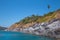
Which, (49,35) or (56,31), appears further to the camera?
(49,35)

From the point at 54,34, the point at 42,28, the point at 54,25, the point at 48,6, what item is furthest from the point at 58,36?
the point at 48,6

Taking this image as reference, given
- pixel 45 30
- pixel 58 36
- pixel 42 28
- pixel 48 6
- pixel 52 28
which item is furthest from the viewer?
pixel 48 6

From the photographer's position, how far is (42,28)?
87.6 m

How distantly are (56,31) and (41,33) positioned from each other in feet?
62.3

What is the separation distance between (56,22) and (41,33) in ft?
50.5

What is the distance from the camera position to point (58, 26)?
74.7m

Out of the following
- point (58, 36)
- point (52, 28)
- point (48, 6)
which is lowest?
point (58, 36)

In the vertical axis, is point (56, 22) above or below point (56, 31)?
above

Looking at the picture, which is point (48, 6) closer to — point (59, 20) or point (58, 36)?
point (59, 20)

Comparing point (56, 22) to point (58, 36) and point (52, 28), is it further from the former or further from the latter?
point (58, 36)

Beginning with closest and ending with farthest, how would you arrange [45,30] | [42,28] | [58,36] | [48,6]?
[58,36], [45,30], [42,28], [48,6]

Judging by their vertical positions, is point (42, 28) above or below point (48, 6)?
below

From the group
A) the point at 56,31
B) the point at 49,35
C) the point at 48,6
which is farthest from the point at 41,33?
the point at 48,6

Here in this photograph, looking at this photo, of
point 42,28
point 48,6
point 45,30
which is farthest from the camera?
point 48,6
